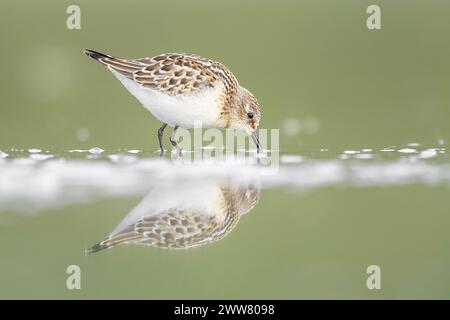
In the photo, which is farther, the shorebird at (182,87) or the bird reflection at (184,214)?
the shorebird at (182,87)

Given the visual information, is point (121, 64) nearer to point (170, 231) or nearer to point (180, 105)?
point (180, 105)

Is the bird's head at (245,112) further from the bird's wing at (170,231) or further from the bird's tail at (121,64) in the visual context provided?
the bird's wing at (170,231)

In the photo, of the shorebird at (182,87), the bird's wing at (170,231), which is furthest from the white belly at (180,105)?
the bird's wing at (170,231)

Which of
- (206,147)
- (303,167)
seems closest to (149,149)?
(206,147)

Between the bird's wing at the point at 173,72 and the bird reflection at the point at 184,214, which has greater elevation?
the bird's wing at the point at 173,72

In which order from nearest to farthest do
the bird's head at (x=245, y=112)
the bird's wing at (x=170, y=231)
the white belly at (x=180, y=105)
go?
the bird's wing at (x=170, y=231) → the white belly at (x=180, y=105) → the bird's head at (x=245, y=112)

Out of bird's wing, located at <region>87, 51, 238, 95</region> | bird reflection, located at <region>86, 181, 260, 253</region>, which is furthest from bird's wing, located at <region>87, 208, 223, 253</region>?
bird's wing, located at <region>87, 51, 238, 95</region>

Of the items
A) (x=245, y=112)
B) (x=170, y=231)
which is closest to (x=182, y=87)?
(x=245, y=112)
